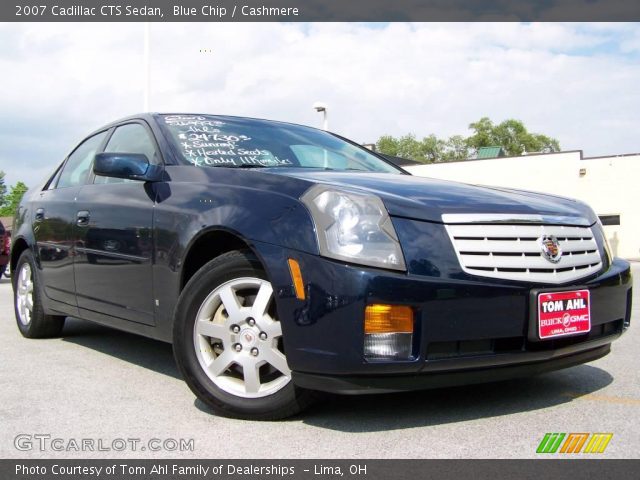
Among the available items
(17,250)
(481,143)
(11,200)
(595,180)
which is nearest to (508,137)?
(481,143)

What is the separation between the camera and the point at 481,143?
7744 cm

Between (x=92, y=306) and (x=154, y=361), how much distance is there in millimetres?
528

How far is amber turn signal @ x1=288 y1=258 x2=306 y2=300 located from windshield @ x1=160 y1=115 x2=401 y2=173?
42.9 inches

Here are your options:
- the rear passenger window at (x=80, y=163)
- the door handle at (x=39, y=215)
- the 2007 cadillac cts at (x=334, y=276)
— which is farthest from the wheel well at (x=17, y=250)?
the 2007 cadillac cts at (x=334, y=276)

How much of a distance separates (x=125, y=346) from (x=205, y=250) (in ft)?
6.27

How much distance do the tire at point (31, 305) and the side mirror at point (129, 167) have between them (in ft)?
6.02

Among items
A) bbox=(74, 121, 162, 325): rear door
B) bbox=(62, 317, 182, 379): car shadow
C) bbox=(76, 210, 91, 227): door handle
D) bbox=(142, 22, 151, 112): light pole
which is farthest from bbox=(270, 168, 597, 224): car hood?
bbox=(142, 22, 151, 112): light pole

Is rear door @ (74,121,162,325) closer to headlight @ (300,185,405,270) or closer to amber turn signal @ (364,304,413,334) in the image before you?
headlight @ (300,185,405,270)

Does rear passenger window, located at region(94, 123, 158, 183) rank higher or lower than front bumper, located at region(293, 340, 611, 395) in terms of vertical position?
higher

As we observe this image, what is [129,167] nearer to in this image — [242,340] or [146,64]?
[242,340]

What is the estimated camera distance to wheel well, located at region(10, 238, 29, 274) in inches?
221

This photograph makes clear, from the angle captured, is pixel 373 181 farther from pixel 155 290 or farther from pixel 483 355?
pixel 155 290

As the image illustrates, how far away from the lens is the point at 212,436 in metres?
2.93
